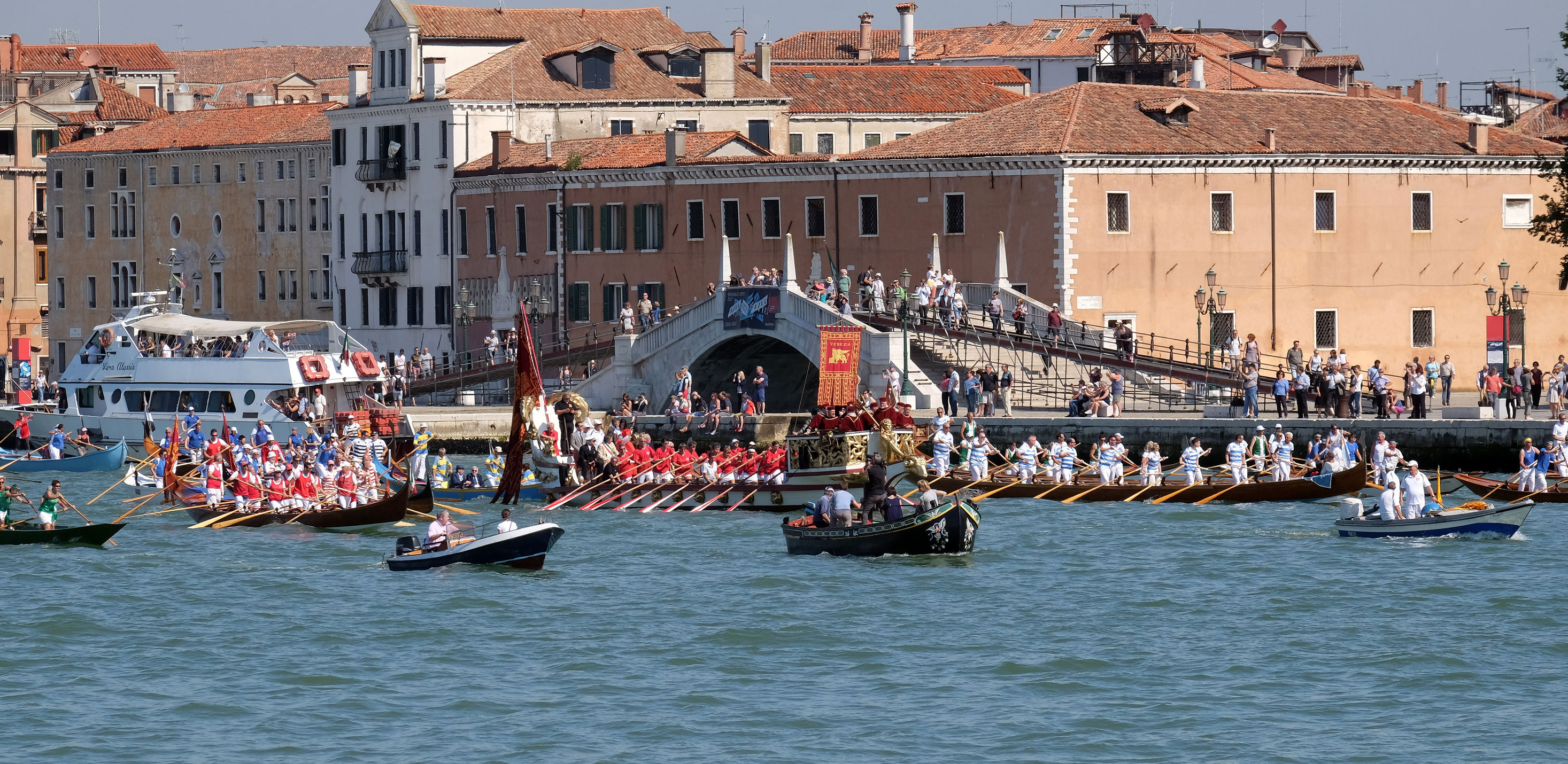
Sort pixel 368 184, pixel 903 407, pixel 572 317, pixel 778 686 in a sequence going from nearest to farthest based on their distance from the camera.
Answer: pixel 778 686
pixel 903 407
pixel 572 317
pixel 368 184

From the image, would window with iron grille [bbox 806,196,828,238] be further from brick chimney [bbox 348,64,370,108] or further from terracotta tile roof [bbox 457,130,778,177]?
brick chimney [bbox 348,64,370,108]

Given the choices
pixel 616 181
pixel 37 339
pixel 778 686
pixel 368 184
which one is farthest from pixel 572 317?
pixel 778 686

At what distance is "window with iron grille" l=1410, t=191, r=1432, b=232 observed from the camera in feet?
183

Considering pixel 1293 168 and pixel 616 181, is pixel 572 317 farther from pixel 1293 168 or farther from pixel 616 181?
pixel 1293 168

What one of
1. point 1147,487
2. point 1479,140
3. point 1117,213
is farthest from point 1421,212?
point 1147,487

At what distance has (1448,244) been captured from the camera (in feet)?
184

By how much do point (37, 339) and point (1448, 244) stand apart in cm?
4790

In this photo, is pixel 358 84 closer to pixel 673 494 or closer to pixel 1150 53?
pixel 1150 53

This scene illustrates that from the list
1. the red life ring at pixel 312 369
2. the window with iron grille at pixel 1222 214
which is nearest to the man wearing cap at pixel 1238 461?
the window with iron grille at pixel 1222 214

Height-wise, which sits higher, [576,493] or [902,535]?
[576,493]

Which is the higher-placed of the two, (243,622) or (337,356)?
(337,356)

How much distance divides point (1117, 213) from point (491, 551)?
23333mm

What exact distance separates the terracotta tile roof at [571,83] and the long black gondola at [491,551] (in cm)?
3401

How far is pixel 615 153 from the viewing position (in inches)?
2478
